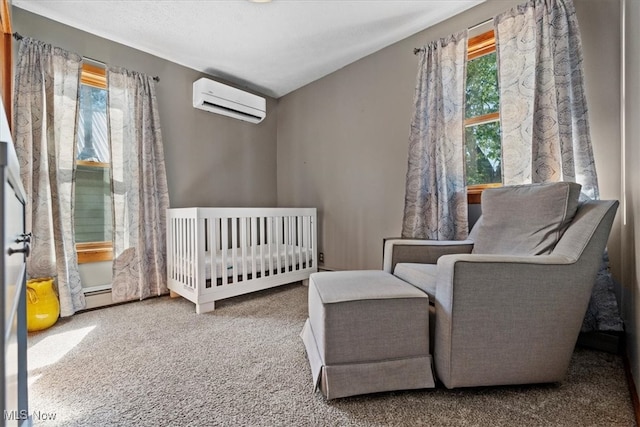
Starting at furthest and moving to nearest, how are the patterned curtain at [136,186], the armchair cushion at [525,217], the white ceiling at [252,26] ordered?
the patterned curtain at [136,186] → the white ceiling at [252,26] → the armchair cushion at [525,217]

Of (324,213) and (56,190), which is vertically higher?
(56,190)

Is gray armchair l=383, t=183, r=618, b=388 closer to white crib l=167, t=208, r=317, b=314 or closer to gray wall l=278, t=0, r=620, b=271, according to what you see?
gray wall l=278, t=0, r=620, b=271

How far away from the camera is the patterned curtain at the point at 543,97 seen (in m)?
1.67

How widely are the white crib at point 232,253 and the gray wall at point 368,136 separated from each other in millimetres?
399

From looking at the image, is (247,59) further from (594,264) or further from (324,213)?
(594,264)

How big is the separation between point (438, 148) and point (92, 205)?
9.55 ft

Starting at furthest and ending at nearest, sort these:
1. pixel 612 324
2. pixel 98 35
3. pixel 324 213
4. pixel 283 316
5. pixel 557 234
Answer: pixel 324 213 < pixel 98 35 < pixel 283 316 < pixel 612 324 < pixel 557 234

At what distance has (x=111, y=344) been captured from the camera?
68.8 inches

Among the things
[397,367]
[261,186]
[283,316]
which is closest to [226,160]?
[261,186]

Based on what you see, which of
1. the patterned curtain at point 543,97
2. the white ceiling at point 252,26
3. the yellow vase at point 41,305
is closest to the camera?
the patterned curtain at point 543,97

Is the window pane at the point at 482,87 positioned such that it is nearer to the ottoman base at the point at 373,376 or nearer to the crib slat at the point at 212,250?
the ottoman base at the point at 373,376

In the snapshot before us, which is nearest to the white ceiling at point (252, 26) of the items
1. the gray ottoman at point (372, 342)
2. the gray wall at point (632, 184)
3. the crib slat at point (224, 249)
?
the gray wall at point (632, 184)

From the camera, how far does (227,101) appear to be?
3.07 meters

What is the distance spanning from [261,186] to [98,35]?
204cm
